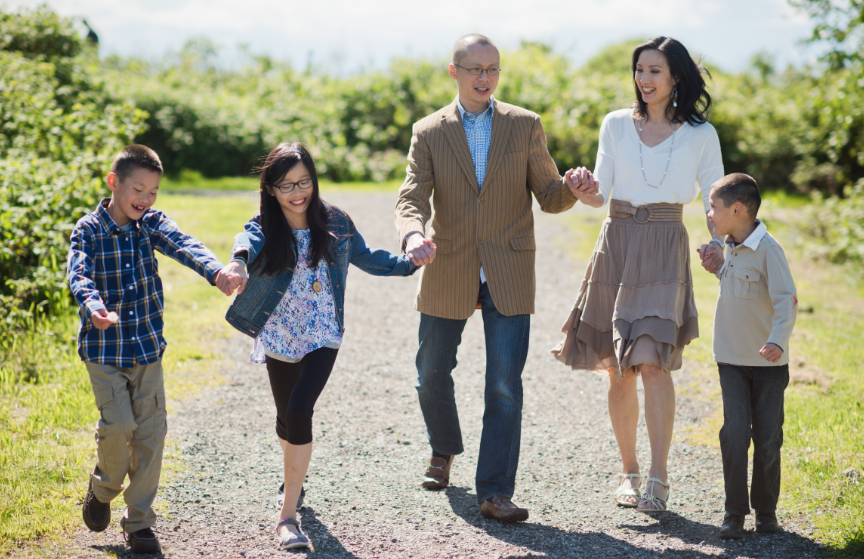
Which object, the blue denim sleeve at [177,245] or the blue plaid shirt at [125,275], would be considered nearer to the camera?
the blue plaid shirt at [125,275]

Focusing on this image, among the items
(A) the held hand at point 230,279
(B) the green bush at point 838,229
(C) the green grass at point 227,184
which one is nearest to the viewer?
(A) the held hand at point 230,279

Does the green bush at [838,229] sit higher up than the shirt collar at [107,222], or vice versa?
the green bush at [838,229]

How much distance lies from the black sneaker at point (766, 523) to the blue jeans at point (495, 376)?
118 centimetres

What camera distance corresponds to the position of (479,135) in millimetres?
4309

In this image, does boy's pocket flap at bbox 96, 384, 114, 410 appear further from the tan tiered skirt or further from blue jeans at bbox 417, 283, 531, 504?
the tan tiered skirt

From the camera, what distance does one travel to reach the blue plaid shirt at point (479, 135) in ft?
14.0

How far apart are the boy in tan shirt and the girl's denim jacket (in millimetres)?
1528

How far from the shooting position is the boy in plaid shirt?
11.6 feet

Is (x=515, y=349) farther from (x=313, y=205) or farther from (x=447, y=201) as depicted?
(x=313, y=205)

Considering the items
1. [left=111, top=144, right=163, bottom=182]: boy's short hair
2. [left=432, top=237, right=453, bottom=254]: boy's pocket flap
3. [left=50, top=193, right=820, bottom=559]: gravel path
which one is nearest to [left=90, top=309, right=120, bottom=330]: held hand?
[left=111, top=144, right=163, bottom=182]: boy's short hair

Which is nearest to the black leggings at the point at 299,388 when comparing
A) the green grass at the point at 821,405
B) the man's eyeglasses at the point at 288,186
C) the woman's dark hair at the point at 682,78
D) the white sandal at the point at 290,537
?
the white sandal at the point at 290,537

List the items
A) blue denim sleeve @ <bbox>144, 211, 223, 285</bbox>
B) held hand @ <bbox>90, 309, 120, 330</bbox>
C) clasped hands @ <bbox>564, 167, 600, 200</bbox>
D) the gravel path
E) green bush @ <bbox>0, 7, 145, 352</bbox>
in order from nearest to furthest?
held hand @ <bbox>90, 309, 120, 330</bbox> < blue denim sleeve @ <bbox>144, 211, 223, 285</bbox> < the gravel path < clasped hands @ <bbox>564, 167, 600, 200</bbox> < green bush @ <bbox>0, 7, 145, 352</bbox>

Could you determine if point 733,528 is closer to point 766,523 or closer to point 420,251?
point 766,523

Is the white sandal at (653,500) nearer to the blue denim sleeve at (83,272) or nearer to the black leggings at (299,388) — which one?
the black leggings at (299,388)
